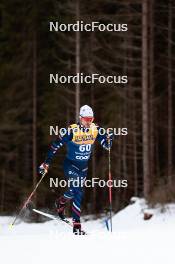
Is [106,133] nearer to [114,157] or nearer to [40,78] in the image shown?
[114,157]

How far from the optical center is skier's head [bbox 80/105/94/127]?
30.5 ft

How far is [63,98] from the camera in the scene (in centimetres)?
2894

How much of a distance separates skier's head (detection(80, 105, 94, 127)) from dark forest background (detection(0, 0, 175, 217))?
15750 millimetres

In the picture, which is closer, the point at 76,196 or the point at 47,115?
the point at 76,196

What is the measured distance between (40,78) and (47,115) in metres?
2.51

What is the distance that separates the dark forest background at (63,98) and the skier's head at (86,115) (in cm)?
1575

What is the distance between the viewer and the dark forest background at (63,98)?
27.2 m

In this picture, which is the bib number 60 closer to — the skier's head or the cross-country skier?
the cross-country skier

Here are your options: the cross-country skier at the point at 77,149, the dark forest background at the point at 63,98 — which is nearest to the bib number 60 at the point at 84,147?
the cross-country skier at the point at 77,149

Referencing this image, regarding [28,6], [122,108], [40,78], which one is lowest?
[122,108]

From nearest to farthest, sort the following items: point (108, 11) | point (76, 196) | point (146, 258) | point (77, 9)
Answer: point (146, 258) → point (76, 196) → point (77, 9) → point (108, 11)

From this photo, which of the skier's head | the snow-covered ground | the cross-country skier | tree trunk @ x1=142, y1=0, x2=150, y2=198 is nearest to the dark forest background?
tree trunk @ x1=142, y1=0, x2=150, y2=198

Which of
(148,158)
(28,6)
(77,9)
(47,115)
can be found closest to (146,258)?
(148,158)

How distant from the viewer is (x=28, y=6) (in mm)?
31156
